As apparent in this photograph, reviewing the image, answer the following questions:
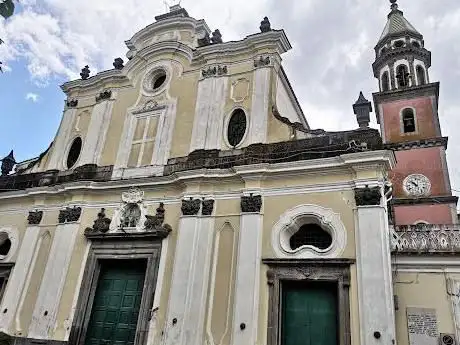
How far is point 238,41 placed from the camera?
12.3 m

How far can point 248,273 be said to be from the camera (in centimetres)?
891

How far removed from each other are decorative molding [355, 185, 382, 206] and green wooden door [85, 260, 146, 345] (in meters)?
6.14

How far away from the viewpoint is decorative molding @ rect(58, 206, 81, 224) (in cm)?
1173

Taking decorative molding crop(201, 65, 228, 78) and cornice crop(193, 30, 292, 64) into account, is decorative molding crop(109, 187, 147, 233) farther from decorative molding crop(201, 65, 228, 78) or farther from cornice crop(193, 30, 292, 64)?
cornice crop(193, 30, 292, 64)

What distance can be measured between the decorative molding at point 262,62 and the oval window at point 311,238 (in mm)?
5206

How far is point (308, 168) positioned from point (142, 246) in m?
5.06

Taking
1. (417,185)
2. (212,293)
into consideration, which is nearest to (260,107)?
(212,293)

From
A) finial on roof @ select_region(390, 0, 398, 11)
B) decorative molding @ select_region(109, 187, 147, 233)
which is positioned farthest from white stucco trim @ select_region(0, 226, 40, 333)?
finial on roof @ select_region(390, 0, 398, 11)

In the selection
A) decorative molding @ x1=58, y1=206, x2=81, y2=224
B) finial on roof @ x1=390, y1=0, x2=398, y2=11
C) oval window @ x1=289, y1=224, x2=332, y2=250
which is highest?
finial on roof @ x1=390, y1=0, x2=398, y2=11

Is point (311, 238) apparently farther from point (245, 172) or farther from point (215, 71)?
point (215, 71)

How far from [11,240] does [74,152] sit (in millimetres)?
3628

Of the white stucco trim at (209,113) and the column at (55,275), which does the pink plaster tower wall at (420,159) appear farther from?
the column at (55,275)

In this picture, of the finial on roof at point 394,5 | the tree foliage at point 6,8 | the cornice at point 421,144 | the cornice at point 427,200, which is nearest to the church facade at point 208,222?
the tree foliage at point 6,8

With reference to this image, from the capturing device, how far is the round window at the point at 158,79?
13.5 metres
